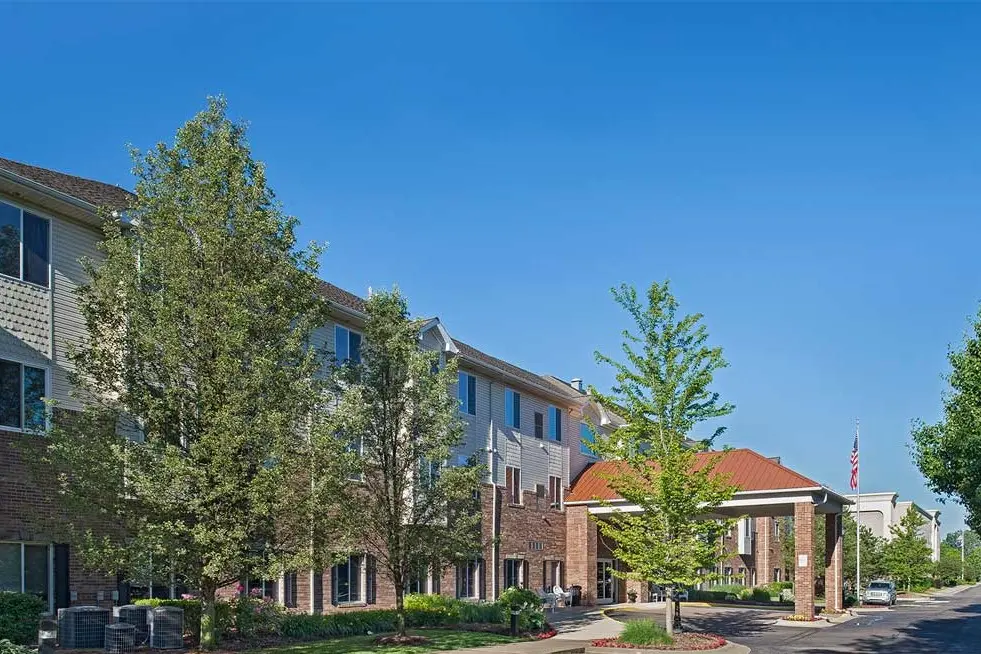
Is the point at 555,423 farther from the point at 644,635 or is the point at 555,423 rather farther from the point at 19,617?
the point at 19,617

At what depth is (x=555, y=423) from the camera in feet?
146

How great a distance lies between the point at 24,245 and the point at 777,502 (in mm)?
28123

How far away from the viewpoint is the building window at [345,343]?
29.8m

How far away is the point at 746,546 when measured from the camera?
64.9 meters

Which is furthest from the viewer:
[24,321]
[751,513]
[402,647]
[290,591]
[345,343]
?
[751,513]

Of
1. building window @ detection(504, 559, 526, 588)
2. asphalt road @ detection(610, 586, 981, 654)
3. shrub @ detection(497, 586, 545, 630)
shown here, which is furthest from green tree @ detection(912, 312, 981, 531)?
building window @ detection(504, 559, 526, 588)

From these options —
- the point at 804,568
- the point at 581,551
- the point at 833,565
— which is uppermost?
the point at 804,568

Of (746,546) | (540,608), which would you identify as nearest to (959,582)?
(746,546)

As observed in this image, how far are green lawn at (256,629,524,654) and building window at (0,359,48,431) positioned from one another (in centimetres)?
669

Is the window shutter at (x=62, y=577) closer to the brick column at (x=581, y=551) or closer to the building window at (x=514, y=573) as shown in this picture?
the building window at (x=514, y=573)

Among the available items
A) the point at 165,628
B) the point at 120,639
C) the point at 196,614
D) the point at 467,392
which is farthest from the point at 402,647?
the point at 467,392

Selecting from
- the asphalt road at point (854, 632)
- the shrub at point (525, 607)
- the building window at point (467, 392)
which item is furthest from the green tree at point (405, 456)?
the building window at point (467, 392)

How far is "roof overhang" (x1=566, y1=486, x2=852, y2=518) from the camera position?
1460 inches

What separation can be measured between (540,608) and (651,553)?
510cm
